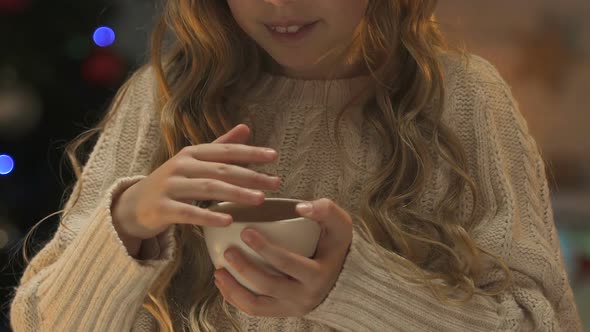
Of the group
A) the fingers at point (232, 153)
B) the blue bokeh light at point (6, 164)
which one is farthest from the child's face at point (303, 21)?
the blue bokeh light at point (6, 164)

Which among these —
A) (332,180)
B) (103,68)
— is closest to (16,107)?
(103,68)

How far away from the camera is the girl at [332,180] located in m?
1.17

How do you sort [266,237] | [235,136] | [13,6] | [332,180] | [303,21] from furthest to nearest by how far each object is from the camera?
[13,6] < [332,180] < [303,21] < [235,136] < [266,237]

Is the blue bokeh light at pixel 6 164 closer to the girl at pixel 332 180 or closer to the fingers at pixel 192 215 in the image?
the girl at pixel 332 180

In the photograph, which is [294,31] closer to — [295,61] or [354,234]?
[295,61]

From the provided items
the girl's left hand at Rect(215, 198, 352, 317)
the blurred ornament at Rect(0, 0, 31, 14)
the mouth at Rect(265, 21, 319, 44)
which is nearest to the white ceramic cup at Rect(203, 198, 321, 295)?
the girl's left hand at Rect(215, 198, 352, 317)

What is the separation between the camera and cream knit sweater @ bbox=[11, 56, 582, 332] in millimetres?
1167

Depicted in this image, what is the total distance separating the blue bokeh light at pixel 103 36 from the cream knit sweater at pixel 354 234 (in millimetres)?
923

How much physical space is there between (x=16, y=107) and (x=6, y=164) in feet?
0.45

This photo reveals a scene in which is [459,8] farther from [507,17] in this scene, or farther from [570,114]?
[570,114]

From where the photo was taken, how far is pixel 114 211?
3.80ft

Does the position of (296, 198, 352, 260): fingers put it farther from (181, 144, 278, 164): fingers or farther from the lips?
the lips

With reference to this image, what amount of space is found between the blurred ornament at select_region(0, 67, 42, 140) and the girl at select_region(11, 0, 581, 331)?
3.05 feet

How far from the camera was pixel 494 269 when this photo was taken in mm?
1266
